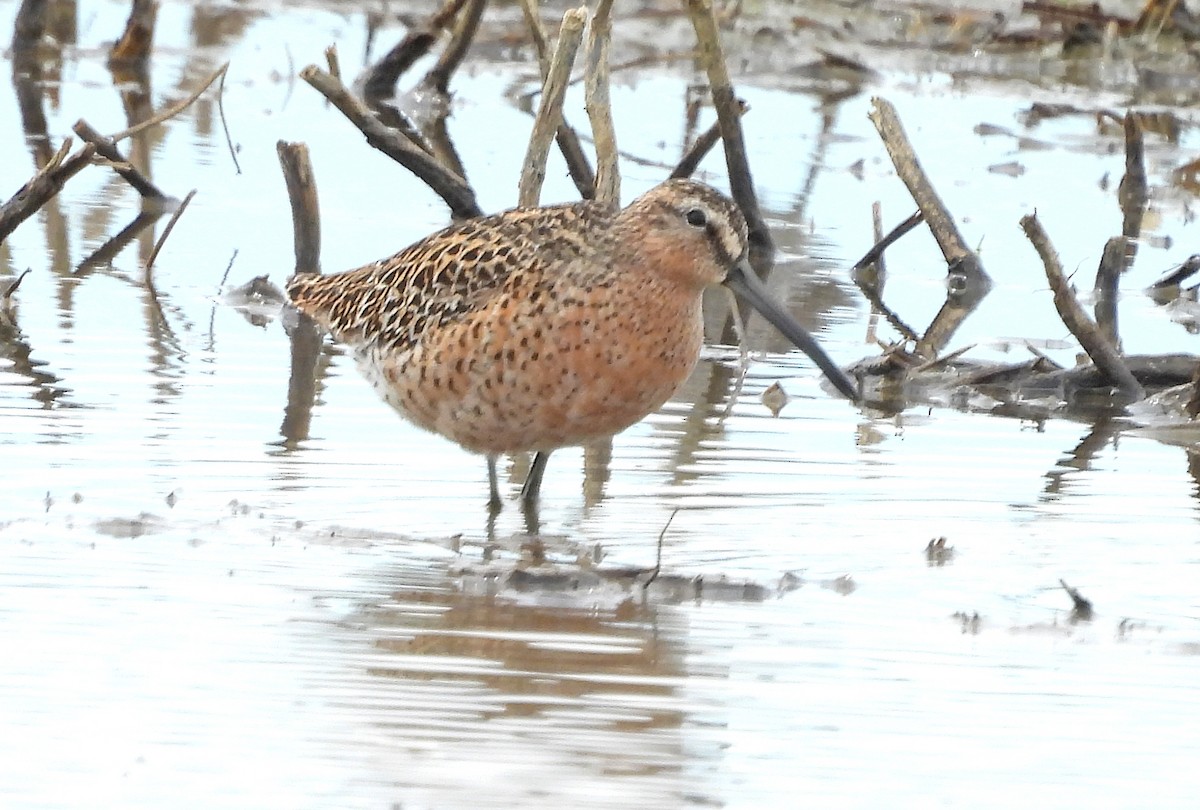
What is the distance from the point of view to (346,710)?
3.80 meters

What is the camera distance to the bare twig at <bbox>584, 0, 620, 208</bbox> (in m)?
7.23

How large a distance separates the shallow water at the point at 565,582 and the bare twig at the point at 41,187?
0.92 feet

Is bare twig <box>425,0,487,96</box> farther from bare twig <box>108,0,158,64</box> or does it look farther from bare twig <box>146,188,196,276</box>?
bare twig <box>146,188,196,276</box>

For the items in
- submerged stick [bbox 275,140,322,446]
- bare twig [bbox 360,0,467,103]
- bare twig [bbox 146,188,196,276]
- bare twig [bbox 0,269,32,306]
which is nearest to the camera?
submerged stick [bbox 275,140,322,446]

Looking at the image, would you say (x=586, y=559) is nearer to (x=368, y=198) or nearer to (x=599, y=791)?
(x=599, y=791)

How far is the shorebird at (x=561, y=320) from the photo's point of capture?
5.20 metres

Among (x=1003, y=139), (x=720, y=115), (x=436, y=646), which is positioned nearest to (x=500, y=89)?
(x=1003, y=139)

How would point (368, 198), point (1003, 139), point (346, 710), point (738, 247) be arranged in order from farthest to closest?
point (1003, 139), point (368, 198), point (738, 247), point (346, 710)

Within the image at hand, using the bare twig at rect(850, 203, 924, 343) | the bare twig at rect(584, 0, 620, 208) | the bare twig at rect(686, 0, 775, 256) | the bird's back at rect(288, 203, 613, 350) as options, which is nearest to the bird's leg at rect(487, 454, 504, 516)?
the bird's back at rect(288, 203, 613, 350)

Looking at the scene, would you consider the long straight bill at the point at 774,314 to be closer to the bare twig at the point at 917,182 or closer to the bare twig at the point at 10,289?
the bare twig at the point at 917,182

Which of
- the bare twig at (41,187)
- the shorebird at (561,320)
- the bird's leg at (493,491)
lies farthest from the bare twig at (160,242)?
the bird's leg at (493,491)

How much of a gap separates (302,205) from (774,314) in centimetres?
239

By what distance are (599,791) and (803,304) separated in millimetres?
4559

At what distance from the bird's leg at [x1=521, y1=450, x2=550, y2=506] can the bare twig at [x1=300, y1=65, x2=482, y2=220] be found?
6.56 feet
